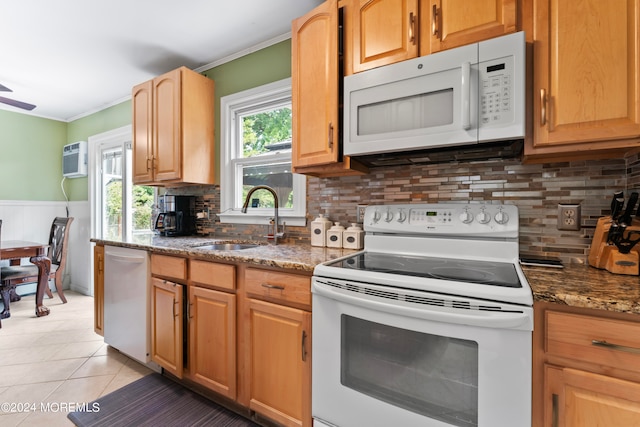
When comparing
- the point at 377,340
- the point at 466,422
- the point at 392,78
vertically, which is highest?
the point at 392,78

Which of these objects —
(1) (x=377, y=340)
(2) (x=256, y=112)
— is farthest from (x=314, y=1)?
(1) (x=377, y=340)

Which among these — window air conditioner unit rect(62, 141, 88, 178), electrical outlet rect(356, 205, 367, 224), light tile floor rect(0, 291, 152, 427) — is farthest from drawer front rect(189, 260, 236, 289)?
window air conditioner unit rect(62, 141, 88, 178)

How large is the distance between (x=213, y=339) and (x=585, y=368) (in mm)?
1598

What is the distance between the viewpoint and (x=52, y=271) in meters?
3.77

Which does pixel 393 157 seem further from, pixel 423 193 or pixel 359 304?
pixel 359 304

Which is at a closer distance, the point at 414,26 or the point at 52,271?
the point at 414,26

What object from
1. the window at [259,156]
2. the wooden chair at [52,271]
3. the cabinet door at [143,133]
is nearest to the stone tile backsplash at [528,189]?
the window at [259,156]

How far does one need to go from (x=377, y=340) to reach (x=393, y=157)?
89 cm

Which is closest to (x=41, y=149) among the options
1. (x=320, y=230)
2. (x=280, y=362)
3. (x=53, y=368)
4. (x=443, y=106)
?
(x=53, y=368)

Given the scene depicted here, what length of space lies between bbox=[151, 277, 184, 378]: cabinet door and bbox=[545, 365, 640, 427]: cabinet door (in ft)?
5.88

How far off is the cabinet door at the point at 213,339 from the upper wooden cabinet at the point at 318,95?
2.90ft

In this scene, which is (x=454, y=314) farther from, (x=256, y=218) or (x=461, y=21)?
(x=256, y=218)

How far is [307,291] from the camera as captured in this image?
1.34 m

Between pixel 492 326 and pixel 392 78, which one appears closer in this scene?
pixel 492 326
